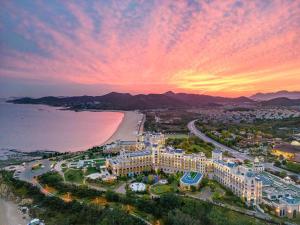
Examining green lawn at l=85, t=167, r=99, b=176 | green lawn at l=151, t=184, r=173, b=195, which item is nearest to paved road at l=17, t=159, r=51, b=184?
green lawn at l=85, t=167, r=99, b=176

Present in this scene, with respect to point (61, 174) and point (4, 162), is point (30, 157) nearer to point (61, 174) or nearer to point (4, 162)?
point (4, 162)

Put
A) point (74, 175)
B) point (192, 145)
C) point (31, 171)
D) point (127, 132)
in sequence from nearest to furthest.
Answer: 1. point (74, 175)
2. point (31, 171)
3. point (192, 145)
4. point (127, 132)

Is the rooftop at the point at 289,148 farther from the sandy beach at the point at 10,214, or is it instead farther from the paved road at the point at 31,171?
the sandy beach at the point at 10,214

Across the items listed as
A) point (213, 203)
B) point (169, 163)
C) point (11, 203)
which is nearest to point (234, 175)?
point (213, 203)

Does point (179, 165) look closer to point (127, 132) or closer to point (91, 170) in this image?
point (91, 170)

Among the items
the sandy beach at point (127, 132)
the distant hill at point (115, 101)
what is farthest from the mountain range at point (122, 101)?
the sandy beach at point (127, 132)

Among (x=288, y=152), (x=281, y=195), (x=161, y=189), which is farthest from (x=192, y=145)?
(x=281, y=195)
